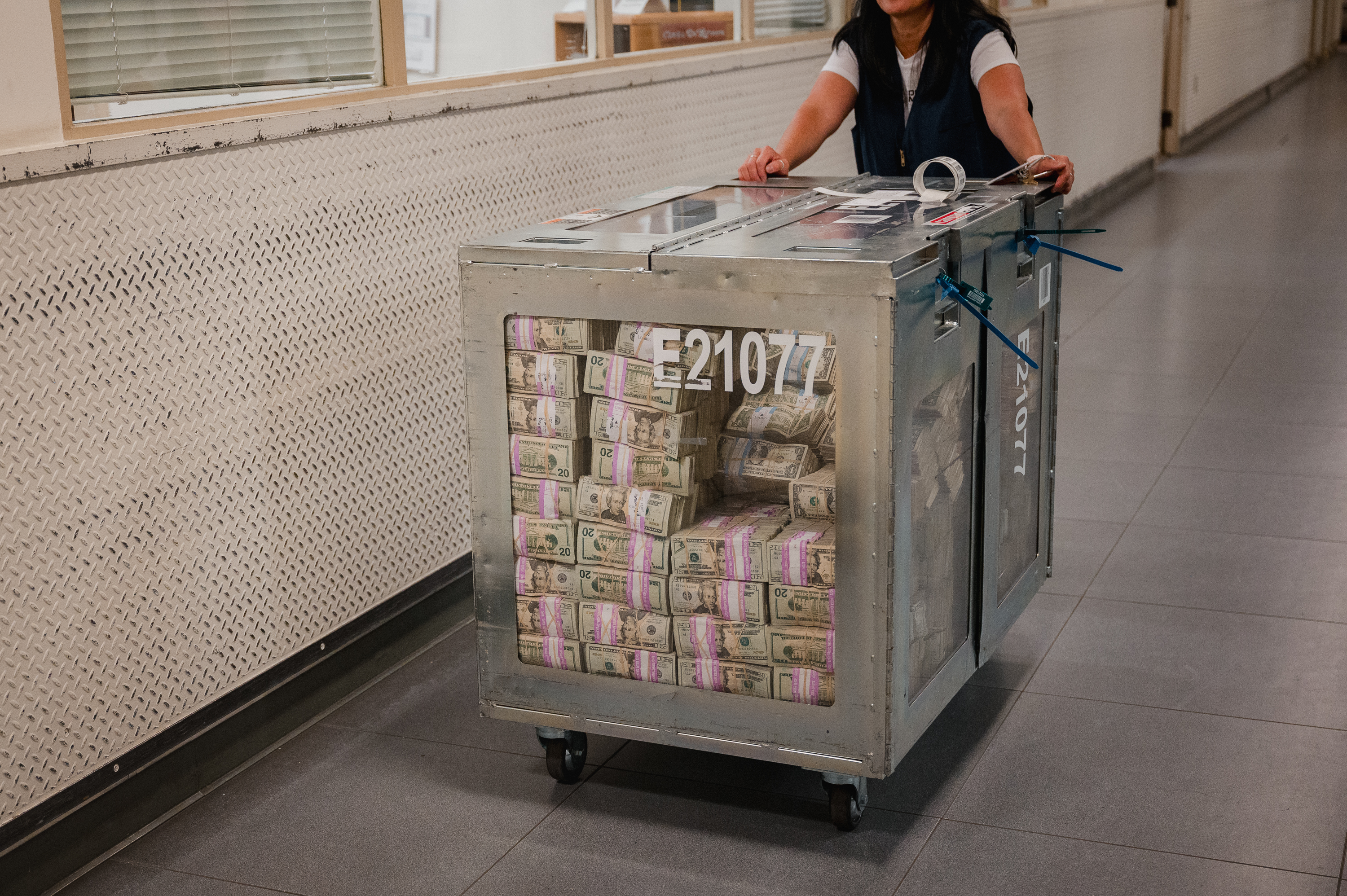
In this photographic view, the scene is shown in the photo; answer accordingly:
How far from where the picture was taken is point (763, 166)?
316 centimetres

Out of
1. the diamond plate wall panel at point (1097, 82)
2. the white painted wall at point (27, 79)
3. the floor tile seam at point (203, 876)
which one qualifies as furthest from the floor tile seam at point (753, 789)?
the diamond plate wall panel at point (1097, 82)

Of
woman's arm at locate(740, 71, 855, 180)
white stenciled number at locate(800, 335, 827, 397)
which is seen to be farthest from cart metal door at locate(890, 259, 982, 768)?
woman's arm at locate(740, 71, 855, 180)

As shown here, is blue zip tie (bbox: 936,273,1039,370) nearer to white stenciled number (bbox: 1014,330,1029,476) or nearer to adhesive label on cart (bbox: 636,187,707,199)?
white stenciled number (bbox: 1014,330,1029,476)

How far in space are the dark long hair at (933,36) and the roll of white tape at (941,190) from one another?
45 centimetres

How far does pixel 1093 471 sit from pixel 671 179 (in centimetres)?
163

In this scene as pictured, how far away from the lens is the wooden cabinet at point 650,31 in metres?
3.93

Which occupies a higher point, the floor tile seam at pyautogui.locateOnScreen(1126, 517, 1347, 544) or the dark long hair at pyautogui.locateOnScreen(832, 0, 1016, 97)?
the dark long hair at pyautogui.locateOnScreen(832, 0, 1016, 97)

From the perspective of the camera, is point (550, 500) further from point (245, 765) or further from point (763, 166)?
point (763, 166)

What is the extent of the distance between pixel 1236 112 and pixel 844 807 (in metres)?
13.8

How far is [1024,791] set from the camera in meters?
2.61

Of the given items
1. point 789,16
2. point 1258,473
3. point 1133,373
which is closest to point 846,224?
point 1258,473

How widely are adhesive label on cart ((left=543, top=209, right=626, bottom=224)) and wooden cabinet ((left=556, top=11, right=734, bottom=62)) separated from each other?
1.29 metres

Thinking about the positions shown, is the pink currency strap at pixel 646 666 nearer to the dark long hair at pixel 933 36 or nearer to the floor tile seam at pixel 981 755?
the floor tile seam at pixel 981 755

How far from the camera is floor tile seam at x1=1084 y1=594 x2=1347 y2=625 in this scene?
3.29m
